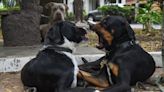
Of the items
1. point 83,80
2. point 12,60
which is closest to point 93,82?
point 83,80

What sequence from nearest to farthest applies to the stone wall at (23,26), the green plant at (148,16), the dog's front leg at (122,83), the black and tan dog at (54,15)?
the dog's front leg at (122,83)
the stone wall at (23,26)
the black and tan dog at (54,15)
the green plant at (148,16)

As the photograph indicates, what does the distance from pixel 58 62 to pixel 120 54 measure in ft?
2.84

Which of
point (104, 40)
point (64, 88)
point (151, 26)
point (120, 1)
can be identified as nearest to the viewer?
point (64, 88)

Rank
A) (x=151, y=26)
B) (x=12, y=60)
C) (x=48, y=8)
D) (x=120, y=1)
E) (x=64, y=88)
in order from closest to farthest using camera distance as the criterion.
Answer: (x=64, y=88)
(x=12, y=60)
(x=48, y=8)
(x=151, y=26)
(x=120, y=1)

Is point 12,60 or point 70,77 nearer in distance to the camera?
point 70,77

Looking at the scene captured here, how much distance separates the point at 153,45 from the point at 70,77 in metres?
5.33

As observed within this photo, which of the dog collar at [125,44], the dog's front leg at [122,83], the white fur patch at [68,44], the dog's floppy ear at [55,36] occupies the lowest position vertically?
the dog's front leg at [122,83]

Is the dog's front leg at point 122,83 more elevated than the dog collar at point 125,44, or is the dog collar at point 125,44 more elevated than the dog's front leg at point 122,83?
the dog collar at point 125,44

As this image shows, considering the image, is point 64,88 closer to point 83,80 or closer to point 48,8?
point 83,80

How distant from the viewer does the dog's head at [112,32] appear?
19.7ft

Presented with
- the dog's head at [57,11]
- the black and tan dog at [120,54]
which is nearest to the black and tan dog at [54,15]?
the dog's head at [57,11]

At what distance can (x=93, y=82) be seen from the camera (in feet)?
20.2

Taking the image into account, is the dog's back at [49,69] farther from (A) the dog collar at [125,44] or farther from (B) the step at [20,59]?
(B) the step at [20,59]

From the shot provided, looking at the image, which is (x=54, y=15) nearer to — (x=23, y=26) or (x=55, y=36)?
(x=23, y=26)
